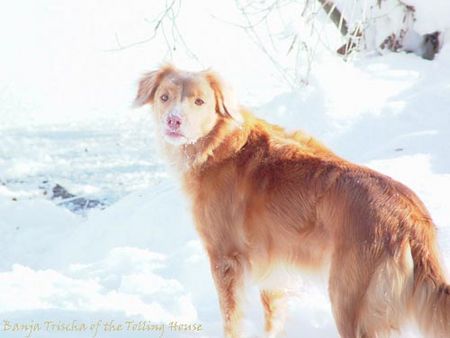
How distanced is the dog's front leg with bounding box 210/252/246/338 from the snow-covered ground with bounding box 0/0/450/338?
25cm

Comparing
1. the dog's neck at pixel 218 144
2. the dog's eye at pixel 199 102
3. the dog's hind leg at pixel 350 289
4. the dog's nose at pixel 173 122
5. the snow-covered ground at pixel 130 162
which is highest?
the dog's eye at pixel 199 102

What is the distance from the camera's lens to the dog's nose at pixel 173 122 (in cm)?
394

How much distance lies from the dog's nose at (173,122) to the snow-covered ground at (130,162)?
507mm

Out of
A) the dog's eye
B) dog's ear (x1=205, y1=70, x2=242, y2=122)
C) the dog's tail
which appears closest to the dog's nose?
the dog's eye

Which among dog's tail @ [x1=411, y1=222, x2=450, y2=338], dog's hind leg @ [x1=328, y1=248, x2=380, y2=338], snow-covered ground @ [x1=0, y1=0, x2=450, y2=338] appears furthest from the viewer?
snow-covered ground @ [x1=0, y1=0, x2=450, y2=338]

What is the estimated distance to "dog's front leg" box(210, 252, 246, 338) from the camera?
3.94 m

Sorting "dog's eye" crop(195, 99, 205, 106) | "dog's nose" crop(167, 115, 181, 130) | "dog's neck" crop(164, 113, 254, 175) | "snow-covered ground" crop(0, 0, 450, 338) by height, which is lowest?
"snow-covered ground" crop(0, 0, 450, 338)

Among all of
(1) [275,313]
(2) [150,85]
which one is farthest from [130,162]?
(1) [275,313]

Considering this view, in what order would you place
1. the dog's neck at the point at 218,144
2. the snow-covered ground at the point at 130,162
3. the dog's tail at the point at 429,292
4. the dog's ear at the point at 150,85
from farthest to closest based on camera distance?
the snow-covered ground at the point at 130,162, the dog's ear at the point at 150,85, the dog's neck at the point at 218,144, the dog's tail at the point at 429,292

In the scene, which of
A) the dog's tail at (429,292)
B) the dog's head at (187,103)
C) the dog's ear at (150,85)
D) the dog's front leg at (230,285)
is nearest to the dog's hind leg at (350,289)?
the dog's tail at (429,292)

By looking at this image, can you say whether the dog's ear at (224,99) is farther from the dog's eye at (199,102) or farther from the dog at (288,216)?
the dog's eye at (199,102)

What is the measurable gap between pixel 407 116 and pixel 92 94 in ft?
30.8

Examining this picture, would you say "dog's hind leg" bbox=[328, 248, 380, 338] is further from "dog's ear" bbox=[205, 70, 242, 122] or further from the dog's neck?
"dog's ear" bbox=[205, 70, 242, 122]

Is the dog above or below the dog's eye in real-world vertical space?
below
